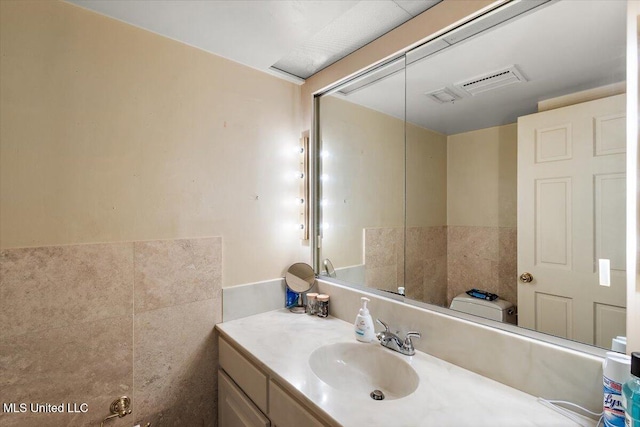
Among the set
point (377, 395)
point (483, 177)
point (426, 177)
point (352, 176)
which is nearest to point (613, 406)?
point (377, 395)

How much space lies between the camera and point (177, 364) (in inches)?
51.0

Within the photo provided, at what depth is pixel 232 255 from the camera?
1467 millimetres

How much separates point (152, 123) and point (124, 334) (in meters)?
0.88

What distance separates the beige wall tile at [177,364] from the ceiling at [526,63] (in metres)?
1.41

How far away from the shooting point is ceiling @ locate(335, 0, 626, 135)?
884 millimetres

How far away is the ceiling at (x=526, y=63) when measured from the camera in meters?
0.88

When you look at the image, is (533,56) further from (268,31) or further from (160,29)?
(160,29)

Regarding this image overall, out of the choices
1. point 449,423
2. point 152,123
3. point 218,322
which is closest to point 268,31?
point 152,123

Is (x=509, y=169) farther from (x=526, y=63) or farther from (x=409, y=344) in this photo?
(x=409, y=344)

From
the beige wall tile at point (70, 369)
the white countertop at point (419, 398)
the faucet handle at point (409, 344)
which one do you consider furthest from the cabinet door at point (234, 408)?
the faucet handle at point (409, 344)

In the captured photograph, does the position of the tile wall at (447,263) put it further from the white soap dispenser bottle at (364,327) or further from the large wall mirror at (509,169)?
the white soap dispenser bottle at (364,327)

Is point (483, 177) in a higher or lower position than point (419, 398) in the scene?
higher

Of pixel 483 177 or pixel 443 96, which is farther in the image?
pixel 443 96

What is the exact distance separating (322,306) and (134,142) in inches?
45.7
